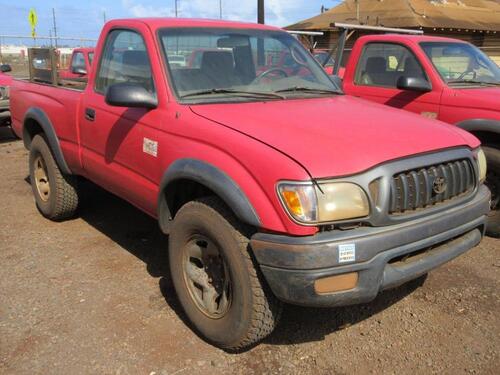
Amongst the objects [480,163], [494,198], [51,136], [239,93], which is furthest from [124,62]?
[494,198]

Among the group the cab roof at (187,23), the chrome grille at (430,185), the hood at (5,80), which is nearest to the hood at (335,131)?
the chrome grille at (430,185)

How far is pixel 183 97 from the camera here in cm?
342

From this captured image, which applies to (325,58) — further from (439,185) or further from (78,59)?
(439,185)

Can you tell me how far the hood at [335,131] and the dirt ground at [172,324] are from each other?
117cm

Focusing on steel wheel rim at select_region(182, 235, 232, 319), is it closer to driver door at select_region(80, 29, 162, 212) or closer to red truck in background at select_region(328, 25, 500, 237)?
driver door at select_region(80, 29, 162, 212)

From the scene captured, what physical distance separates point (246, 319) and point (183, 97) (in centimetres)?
149

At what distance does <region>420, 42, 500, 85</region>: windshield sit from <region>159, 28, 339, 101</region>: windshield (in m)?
1.81

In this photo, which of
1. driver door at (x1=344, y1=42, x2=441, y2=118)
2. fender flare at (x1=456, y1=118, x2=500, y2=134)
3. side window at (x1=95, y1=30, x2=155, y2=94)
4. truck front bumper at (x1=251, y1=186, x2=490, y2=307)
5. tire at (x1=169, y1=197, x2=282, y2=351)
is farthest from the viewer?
driver door at (x1=344, y1=42, x2=441, y2=118)

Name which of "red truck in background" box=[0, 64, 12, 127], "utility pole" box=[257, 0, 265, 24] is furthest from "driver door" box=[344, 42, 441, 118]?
"utility pole" box=[257, 0, 265, 24]

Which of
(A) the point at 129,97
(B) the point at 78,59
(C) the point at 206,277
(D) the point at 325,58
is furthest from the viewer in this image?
(B) the point at 78,59

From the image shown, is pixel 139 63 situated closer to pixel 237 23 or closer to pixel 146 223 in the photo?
pixel 237 23

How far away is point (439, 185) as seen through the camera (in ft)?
9.53

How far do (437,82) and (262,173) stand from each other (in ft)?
10.9

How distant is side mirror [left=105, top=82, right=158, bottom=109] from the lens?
10.9ft
